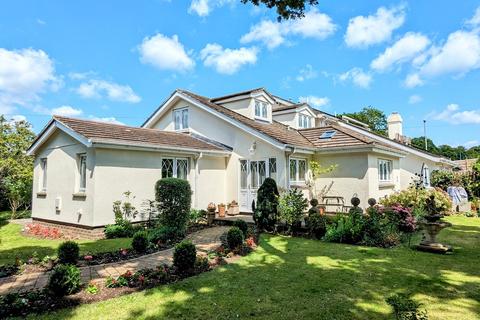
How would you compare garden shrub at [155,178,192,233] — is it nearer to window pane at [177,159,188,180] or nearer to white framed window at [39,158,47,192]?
window pane at [177,159,188,180]

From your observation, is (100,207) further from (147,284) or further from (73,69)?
(73,69)

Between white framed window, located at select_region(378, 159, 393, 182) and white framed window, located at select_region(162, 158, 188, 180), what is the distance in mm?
11410

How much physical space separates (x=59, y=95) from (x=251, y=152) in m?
19.9

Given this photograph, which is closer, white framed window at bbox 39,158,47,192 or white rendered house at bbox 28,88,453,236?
white rendered house at bbox 28,88,453,236

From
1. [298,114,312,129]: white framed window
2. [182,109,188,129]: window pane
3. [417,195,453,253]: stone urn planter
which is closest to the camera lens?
[417,195,453,253]: stone urn planter

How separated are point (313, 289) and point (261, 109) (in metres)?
15.3

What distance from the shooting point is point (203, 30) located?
15117 mm

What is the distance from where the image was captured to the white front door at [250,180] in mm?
16031

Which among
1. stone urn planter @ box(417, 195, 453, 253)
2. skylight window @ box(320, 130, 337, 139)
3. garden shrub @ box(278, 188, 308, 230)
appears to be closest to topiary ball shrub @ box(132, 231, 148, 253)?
garden shrub @ box(278, 188, 308, 230)

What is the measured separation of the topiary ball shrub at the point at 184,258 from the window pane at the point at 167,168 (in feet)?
25.4

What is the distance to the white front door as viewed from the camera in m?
16.0

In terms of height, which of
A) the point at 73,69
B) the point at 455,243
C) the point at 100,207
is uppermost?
the point at 73,69

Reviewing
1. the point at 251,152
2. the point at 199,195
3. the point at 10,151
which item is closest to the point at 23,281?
the point at 199,195

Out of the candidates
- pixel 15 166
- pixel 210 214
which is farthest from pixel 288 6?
pixel 15 166
